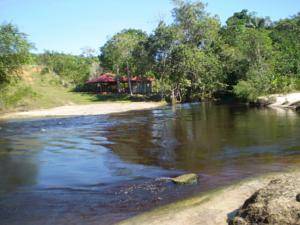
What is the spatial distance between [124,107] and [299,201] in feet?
176

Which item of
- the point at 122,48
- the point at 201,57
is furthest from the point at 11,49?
the point at 122,48

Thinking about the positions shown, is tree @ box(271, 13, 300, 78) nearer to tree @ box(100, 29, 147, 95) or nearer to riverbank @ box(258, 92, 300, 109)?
riverbank @ box(258, 92, 300, 109)

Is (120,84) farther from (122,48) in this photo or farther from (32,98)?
(32,98)

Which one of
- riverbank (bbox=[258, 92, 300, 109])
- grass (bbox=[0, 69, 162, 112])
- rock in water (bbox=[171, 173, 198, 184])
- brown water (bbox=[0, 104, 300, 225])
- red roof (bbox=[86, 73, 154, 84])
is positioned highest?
red roof (bbox=[86, 73, 154, 84])

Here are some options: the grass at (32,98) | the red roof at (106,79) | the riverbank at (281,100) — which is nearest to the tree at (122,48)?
the grass at (32,98)

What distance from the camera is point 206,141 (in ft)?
84.1

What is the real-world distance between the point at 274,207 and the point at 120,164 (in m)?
11.9

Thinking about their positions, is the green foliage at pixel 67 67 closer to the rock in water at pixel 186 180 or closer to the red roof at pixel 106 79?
the red roof at pixel 106 79

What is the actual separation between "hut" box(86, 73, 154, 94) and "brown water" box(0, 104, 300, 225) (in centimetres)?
5616

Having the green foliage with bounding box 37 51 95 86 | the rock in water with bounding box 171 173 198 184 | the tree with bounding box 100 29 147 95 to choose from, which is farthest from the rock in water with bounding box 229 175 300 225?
the green foliage with bounding box 37 51 95 86

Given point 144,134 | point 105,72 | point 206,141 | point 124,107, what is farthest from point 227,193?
point 105,72

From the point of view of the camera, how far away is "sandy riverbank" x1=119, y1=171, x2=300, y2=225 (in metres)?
10.2

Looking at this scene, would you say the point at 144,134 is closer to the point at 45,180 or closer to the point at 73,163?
the point at 73,163

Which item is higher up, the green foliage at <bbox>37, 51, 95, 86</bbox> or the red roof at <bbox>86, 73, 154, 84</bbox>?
the green foliage at <bbox>37, 51, 95, 86</bbox>
